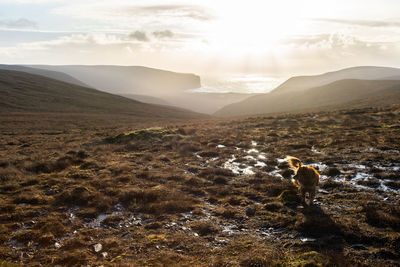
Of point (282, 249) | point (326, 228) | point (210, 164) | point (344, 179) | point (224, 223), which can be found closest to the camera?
point (282, 249)

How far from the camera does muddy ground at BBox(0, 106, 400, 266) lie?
6.32 meters

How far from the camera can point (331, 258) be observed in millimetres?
5871

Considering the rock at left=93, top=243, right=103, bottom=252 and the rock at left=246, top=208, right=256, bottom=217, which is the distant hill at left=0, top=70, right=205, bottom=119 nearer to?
the rock at left=246, top=208, right=256, bottom=217

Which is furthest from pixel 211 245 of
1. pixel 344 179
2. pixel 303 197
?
pixel 344 179

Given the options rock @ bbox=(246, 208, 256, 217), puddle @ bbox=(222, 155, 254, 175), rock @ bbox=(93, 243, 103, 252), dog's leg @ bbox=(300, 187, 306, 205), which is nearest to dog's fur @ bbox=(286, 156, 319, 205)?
dog's leg @ bbox=(300, 187, 306, 205)

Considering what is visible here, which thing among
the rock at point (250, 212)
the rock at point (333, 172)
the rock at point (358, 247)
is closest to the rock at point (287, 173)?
the rock at point (333, 172)

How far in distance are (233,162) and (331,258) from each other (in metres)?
10.6

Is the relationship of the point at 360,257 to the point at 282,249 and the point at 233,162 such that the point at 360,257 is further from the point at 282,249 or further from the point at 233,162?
the point at 233,162

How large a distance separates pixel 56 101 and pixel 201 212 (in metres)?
109

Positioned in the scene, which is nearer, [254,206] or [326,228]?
[326,228]

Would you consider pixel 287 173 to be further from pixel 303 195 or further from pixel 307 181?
pixel 307 181

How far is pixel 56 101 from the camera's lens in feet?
328

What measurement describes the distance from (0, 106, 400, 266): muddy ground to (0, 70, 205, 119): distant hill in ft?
232

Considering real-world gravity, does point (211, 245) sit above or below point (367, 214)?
below
